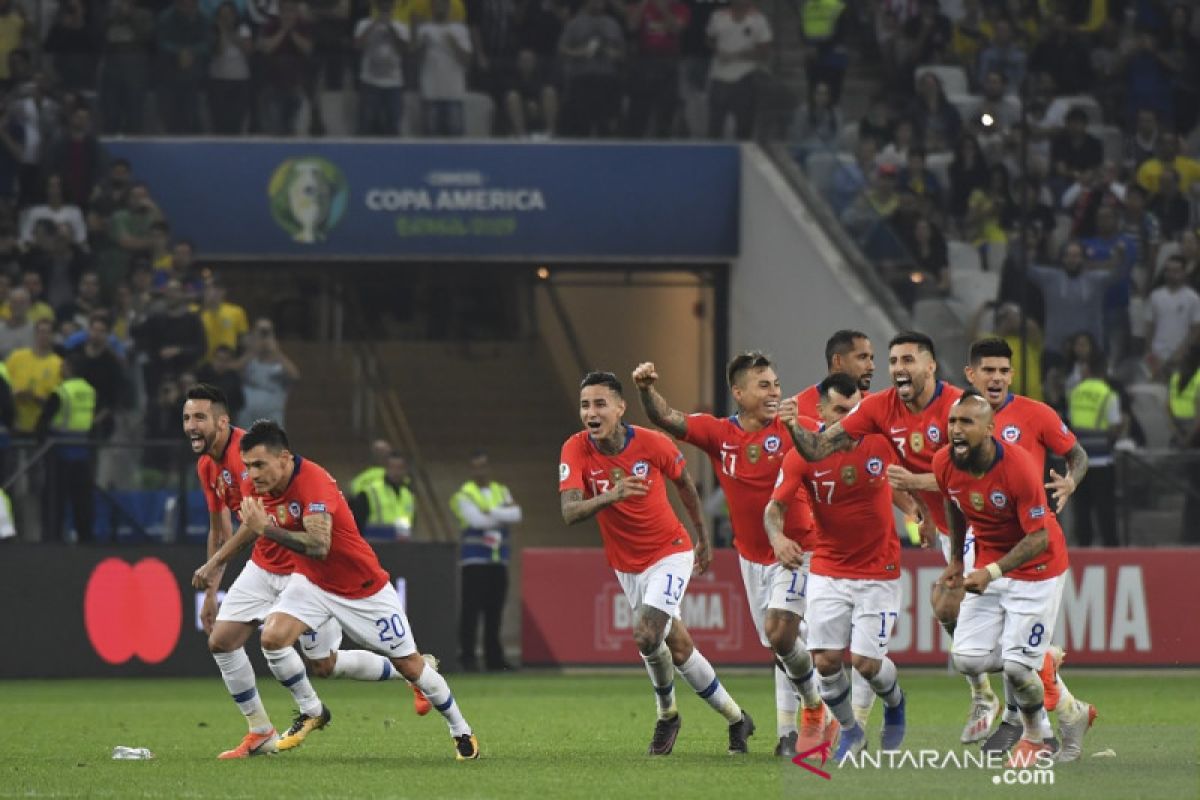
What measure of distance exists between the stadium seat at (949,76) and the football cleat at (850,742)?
15996 millimetres

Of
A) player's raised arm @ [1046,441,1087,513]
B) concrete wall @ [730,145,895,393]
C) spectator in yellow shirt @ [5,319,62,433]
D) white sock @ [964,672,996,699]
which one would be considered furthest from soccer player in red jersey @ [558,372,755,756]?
concrete wall @ [730,145,895,393]

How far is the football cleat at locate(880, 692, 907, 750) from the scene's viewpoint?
14.4m

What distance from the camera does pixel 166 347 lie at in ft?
81.7

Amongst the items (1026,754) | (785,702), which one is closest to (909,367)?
(1026,754)

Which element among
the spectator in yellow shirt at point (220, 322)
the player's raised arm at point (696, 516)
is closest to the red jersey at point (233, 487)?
the player's raised arm at point (696, 516)

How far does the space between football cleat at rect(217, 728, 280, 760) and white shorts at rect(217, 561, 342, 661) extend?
21.4 inches

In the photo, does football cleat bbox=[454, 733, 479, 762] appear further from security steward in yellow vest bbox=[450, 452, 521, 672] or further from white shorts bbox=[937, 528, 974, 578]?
security steward in yellow vest bbox=[450, 452, 521, 672]

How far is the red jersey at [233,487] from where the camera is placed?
14977 mm

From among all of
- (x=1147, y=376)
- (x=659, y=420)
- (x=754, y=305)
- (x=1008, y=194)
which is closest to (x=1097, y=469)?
(x=1147, y=376)

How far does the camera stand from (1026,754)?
13.0 meters

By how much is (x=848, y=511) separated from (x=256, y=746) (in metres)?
3.90

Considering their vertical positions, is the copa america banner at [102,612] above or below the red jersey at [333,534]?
below

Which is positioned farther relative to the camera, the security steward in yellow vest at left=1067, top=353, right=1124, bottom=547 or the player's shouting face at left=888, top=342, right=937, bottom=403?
the security steward in yellow vest at left=1067, top=353, right=1124, bottom=547

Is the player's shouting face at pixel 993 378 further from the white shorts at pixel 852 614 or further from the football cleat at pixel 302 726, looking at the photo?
the football cleat at pixel 302 726
